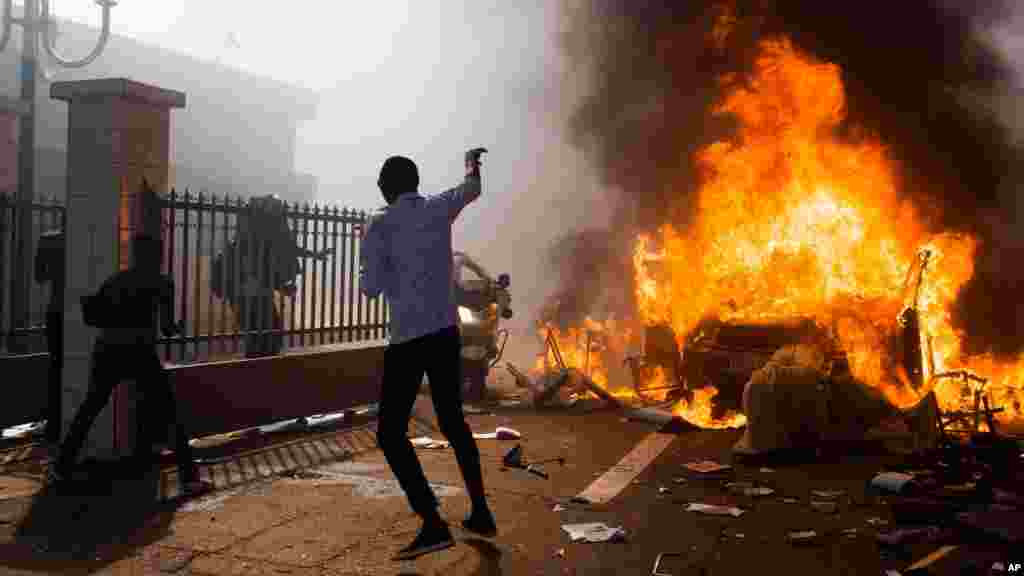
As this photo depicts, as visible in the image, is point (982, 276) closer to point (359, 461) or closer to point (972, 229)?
point (972, 229)

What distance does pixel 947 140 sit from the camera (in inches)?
537

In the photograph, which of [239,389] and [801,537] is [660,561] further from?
[239,389]

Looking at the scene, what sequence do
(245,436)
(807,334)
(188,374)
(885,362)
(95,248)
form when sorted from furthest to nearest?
(885,362)
(807,334)
(245,436)
(188,374)
(95,248)

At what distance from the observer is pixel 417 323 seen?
4766 mm

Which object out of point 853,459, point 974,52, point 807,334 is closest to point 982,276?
point 974,52

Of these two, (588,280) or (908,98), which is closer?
(908,98)

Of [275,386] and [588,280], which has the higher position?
[588,280]

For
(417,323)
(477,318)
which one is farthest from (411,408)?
(477,318)

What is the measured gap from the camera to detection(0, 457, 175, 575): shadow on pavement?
15.4ft

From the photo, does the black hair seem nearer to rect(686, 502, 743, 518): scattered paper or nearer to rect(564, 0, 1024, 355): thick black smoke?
rect(686, 502, 743, 518): scattered paper

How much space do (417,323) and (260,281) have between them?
494cm

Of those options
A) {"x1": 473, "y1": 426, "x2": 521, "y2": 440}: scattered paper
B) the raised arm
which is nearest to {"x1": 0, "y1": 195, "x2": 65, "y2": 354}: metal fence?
{"x1": 473, "y1": 426, "x2": 521, "y2": 440}: scattered paper

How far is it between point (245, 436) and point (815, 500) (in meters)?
5.73

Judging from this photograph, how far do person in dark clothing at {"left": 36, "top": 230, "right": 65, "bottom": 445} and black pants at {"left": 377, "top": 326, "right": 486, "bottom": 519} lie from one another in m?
4.32
